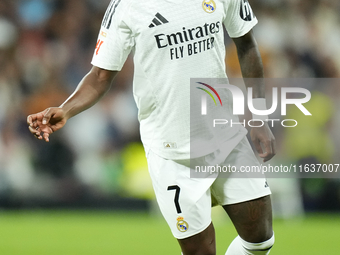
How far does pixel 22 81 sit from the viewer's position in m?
9.35

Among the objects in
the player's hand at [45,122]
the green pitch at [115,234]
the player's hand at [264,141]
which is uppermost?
the player's hand at [45,122]

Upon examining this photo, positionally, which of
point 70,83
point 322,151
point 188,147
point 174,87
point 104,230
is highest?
point 174,87

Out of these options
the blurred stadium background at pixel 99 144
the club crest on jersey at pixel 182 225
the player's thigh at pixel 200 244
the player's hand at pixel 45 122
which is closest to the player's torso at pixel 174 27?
the player's hand at pixel 45 122

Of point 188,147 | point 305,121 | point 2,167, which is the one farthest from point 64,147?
point 188,147

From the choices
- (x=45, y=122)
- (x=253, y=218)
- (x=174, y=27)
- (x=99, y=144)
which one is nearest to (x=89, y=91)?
(x=45, y=122)

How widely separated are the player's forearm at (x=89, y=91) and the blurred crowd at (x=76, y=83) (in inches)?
206

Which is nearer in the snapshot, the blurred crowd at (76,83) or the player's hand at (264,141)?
the player's hand at (264,141)

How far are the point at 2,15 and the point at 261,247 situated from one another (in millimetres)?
7884

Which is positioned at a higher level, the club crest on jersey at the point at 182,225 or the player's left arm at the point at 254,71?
the player's left arm at the point at 254,71

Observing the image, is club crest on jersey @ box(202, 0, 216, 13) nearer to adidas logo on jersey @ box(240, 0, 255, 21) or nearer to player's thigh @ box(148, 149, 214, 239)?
adidas logo on jersey @ box(240, 0, 255, 21)

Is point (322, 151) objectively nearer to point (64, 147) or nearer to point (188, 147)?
point (64, 147)

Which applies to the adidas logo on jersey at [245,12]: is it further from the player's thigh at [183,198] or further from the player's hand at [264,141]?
the player's thigh at [183,198]

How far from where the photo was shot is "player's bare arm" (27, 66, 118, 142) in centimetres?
296

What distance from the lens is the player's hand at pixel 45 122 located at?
294 cm
